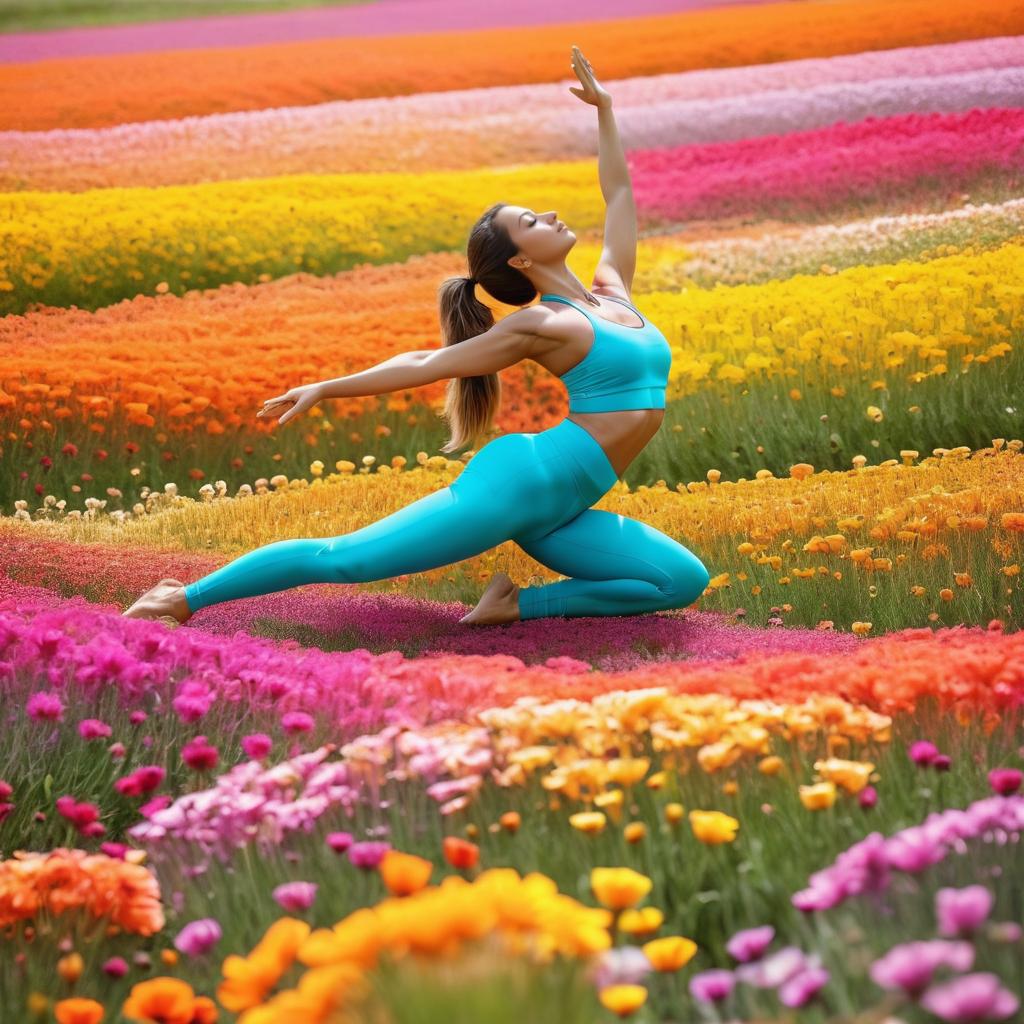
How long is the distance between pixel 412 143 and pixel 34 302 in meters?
3.50

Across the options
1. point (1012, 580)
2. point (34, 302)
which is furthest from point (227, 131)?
point (1012, 580)

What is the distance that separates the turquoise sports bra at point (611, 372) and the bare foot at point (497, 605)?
0.53m

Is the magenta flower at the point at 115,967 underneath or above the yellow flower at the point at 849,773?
underneath

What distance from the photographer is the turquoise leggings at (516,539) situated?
4039 millimetres

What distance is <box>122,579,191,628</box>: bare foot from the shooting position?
4.05 metres

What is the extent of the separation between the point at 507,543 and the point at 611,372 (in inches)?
46.3

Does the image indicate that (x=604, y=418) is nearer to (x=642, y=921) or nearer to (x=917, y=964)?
(x=642, y=921)

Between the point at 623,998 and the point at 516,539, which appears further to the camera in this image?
the point at 516,539

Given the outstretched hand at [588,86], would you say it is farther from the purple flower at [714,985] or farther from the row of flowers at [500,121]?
the row of flowers at [500,121]

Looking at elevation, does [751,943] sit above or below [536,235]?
below

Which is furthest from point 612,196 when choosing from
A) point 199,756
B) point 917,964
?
point 917,964

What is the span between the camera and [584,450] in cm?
411

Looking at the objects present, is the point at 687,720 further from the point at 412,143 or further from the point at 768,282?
the point at 412,143

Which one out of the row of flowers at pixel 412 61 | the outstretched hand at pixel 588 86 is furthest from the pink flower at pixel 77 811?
the row of flowers at pixel 412 61
